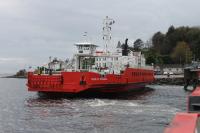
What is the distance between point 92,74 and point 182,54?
5137 inches

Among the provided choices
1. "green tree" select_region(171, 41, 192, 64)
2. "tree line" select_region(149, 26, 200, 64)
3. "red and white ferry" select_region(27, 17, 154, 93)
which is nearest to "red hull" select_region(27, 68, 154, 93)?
"red and white ferry" select_region(27, 17, 154, 93)

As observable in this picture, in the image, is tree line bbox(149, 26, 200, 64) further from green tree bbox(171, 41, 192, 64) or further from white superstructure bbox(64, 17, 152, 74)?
white superstructure bbox(64, 17, 152, 74)

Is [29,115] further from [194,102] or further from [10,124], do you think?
[194,102]

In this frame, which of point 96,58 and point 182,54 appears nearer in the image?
point 96,58

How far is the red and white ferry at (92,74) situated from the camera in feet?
142

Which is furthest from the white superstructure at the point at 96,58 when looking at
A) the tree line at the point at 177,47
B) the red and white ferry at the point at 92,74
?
the tree line at the point at 177,47

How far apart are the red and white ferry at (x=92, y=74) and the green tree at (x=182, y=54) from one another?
107 m

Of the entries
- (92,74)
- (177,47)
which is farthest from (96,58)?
(177,47)

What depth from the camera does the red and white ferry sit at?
43.2 meters

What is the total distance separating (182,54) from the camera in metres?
170

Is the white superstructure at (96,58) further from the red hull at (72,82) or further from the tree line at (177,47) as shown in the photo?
the tree line at (177,47)

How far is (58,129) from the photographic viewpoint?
2358 centimetres

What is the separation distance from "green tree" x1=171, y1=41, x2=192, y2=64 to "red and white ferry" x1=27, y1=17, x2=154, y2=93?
107m

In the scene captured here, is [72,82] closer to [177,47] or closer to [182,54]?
[177,47]
